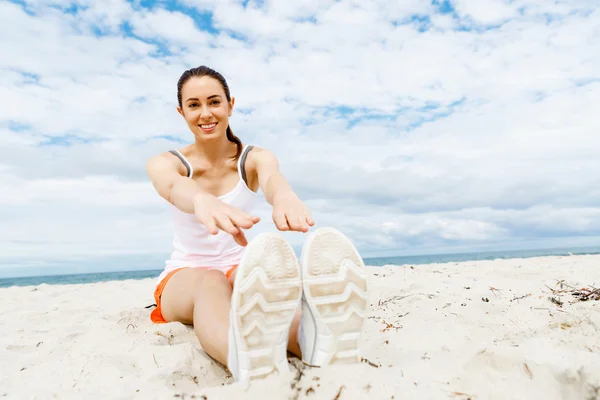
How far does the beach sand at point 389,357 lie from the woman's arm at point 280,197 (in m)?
0.53

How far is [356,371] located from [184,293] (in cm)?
109

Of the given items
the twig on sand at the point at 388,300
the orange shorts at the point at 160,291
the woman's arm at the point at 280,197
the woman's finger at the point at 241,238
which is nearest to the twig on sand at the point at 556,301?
the twig on sand at the point at 388,300

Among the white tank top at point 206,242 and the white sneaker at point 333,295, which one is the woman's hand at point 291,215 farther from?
the white tank top at point 206,242

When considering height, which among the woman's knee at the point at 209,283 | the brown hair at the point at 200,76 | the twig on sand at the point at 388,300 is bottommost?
the twig on sand at the point at 388,300

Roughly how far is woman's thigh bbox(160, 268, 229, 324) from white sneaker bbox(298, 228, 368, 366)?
614 millimetres

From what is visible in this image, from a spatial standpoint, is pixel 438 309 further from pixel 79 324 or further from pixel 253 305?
pixel 79 324

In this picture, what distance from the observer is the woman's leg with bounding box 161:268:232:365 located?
1.79 metres

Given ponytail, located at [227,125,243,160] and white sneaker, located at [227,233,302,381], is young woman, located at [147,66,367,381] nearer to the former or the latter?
white sneaker, located at [227,233,302,381]

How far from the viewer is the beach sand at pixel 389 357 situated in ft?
4.73

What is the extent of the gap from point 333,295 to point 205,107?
4.49 ft

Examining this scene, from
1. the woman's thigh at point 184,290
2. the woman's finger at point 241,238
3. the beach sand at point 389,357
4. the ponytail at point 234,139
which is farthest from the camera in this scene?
the ponytail at point 234,139

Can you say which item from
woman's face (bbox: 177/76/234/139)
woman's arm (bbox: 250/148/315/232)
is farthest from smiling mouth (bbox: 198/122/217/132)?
woman's arm (bbox: 250/148/315/232)

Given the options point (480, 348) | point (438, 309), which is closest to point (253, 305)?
point (480, 348)

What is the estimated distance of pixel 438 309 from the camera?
2793 mm
